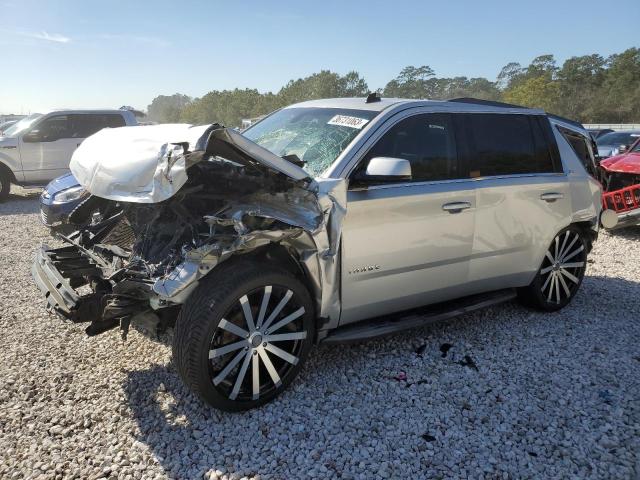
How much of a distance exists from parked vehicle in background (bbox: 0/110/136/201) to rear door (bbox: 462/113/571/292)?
9289mm

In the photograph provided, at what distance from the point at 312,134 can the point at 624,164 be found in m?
7.05

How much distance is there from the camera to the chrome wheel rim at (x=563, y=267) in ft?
14.9

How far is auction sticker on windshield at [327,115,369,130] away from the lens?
347 cm

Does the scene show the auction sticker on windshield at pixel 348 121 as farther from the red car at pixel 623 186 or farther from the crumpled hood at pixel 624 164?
the crumpled hood at pixel 624 164

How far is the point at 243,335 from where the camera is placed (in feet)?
9.45

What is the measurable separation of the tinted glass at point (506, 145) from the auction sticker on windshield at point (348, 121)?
0.91 metres

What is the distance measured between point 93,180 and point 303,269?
1.42 m

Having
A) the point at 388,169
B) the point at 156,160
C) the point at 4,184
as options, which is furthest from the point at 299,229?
the point at 4,184

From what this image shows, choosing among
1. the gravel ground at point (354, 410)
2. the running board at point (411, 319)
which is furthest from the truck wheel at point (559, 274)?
the running board at point (411, 319)

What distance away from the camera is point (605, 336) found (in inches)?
168

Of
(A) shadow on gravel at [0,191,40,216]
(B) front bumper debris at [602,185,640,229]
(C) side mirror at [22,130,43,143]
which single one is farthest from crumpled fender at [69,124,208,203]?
(C) side mirror at [22,130,43,143]

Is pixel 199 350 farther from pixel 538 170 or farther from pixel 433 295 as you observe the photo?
pixel 538 170

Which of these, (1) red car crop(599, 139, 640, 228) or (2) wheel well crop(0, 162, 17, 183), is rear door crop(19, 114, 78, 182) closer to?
(2) wheel well crop(0, 162, 17, 183)

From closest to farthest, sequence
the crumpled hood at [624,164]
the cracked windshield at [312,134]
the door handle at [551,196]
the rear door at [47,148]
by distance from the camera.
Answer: the cracked windshield at [312,134] < the door handle at [551,196] < the crumpled hood at [624,164] < the rear door at [47,148]
